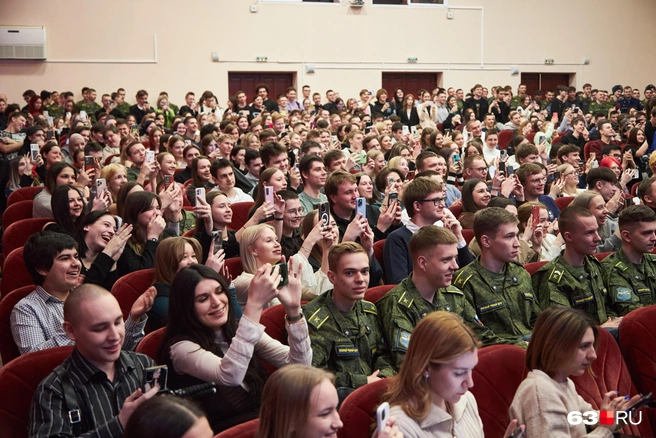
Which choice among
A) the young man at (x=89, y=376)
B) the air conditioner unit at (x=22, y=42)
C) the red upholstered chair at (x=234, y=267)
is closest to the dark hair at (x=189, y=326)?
the young man at (x=89, y=376)

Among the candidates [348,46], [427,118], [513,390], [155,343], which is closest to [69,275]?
[155,343]

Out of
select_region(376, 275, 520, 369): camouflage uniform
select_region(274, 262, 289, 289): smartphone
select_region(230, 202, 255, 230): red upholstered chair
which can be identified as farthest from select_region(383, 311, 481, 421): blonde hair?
select_region(230, 202, 255, 230): red upholstered chair

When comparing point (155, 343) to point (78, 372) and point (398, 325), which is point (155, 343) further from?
point (398, 325)

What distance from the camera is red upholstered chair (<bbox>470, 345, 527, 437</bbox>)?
2658 millimetres

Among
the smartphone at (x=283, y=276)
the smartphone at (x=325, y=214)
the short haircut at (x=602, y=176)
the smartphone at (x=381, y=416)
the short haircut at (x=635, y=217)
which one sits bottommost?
the smartphone at (x=381, y=416)

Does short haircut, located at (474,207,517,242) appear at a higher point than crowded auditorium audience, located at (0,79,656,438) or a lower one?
higher

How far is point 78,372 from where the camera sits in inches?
92.1

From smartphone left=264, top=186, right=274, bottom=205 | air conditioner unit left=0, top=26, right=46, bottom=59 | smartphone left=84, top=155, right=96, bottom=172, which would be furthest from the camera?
air conditioner unit left=0, top=26, right=46, bottom=59

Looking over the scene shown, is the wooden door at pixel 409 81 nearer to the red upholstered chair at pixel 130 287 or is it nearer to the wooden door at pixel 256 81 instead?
the wooden door at pixel 256 81

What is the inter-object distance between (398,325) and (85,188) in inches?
135

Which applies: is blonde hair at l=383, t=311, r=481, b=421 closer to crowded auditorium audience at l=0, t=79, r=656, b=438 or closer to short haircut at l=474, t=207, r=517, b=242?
crowded auditorium audience at l=0, t=79, r=656, b=438

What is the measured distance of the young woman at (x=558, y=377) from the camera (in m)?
2.48

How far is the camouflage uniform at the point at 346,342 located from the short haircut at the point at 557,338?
59cm

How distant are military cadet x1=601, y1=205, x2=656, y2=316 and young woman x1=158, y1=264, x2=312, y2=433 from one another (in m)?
1.90
